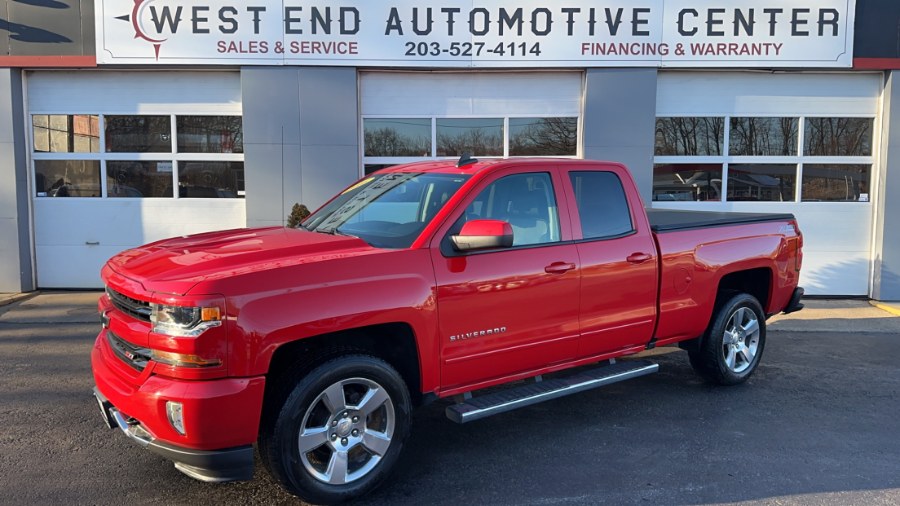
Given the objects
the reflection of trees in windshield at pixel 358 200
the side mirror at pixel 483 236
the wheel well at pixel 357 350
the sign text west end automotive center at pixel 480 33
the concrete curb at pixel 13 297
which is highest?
the sign text west end automotive center at pixel 480 33

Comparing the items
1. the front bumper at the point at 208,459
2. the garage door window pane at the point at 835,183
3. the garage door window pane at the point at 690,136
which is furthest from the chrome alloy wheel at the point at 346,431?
the garage door window pane at the point at 835,183

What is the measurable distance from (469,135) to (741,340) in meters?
5.47

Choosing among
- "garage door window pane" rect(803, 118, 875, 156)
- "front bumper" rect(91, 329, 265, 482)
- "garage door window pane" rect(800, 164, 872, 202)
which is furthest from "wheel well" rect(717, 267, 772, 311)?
"garage door window pane" rect(803, 118, 875, 156)

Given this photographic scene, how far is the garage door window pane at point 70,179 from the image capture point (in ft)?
32.8

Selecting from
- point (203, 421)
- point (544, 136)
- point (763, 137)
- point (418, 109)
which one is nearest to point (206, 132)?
point (418, 109)

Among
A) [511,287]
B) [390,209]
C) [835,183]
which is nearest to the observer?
[511,287]

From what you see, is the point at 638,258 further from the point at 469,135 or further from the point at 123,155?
the point at 123,155

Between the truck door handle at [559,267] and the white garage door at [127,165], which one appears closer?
the truck door handle at [559,267]

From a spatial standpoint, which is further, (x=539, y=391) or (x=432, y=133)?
(x=432, y=133)

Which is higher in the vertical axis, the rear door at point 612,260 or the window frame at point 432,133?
the window frame at point 432,133

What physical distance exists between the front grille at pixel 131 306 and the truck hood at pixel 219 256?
4.7 inches

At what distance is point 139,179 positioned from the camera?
10031 mm

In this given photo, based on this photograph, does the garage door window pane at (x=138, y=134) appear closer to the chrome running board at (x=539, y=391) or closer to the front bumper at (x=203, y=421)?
the front bumper at (x=203, y=421)

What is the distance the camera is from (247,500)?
369 centimetres
